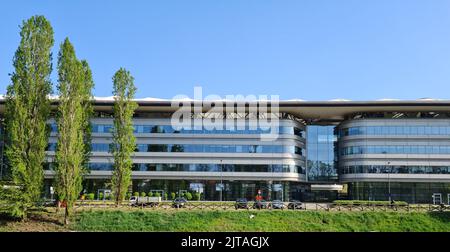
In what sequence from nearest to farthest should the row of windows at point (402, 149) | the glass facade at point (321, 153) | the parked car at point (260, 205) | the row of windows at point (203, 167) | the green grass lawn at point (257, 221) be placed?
the green grass lawn at point (257, 221) → the parked car at point (260, 205) → the row of windows at point (402, 149) → the row of windows at point (203, 167) → the glass facade at point (321, 153)

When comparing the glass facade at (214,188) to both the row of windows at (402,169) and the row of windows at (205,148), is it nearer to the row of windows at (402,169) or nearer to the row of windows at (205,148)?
the row of windows at (205,148)

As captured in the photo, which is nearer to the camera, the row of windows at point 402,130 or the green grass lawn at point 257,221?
the green grass lawn at point 257,221

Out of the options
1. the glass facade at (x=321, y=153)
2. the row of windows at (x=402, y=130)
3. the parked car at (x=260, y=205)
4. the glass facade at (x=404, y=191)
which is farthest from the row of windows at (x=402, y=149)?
the parked car at (x=260, y=205)

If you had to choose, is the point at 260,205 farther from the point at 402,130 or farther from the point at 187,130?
the point at 402,130

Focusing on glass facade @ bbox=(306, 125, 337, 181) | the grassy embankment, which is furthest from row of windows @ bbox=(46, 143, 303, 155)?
the grassy embankment

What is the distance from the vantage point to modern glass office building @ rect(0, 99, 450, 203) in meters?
73.2

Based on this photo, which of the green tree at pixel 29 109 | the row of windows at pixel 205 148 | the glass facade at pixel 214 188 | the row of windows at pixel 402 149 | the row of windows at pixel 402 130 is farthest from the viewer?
the glass facade at pixel 214 188

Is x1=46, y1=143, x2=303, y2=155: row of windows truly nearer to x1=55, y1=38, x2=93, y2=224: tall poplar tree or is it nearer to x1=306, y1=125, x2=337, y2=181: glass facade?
x1=306, y1=125, x2=337, y2=181: glass facade

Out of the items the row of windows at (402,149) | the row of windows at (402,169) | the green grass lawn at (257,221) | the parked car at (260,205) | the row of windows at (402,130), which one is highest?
the row of windows at (402,130)

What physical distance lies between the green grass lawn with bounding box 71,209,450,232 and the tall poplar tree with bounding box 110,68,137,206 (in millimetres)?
6923

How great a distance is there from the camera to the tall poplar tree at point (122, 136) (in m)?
53.3

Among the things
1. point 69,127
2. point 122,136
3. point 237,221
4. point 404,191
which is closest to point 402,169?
point 404,191

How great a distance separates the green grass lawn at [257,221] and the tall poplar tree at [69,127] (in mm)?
3189
